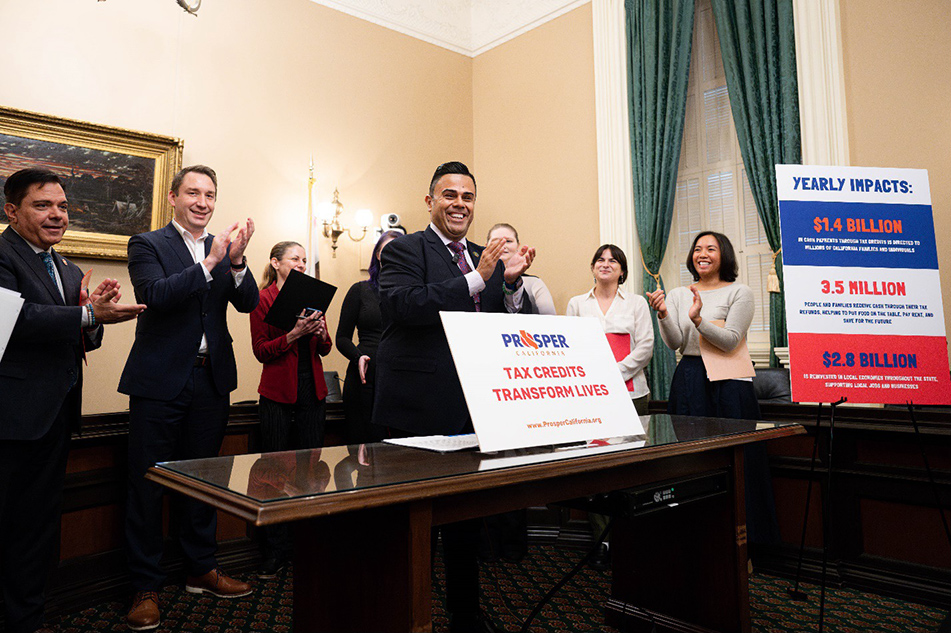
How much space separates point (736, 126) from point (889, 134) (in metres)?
0.83

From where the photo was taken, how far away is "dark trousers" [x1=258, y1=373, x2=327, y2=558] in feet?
9.53

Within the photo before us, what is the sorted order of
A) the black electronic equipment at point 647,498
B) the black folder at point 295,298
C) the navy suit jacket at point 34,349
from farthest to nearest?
the black folder at point 295,298
the navy suit jacket at point 34,349
the black electronic equipment at point 647,498

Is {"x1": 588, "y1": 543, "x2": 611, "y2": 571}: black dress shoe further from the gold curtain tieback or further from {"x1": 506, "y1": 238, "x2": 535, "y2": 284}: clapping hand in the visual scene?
the gold curtain tieback

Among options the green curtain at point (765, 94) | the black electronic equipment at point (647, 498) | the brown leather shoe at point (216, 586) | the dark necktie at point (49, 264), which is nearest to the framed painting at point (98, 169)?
the dark necktie at point (49, 264)

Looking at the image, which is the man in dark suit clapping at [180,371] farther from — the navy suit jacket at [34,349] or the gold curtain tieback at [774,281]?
the gold curtain tieback at [774,281]

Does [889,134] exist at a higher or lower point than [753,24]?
lower

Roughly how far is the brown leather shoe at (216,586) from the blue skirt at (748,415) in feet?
6.59

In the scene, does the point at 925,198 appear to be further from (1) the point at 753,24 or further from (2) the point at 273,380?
(2) the point at 273,380

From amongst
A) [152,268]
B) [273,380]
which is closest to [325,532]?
[152,268]

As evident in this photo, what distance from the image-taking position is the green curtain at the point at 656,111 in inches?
170

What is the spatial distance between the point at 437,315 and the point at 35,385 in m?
1.28

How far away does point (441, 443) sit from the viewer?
1557 mm

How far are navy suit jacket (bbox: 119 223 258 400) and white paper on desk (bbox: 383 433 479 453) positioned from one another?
114cm

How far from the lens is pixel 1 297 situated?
1.83 metres
